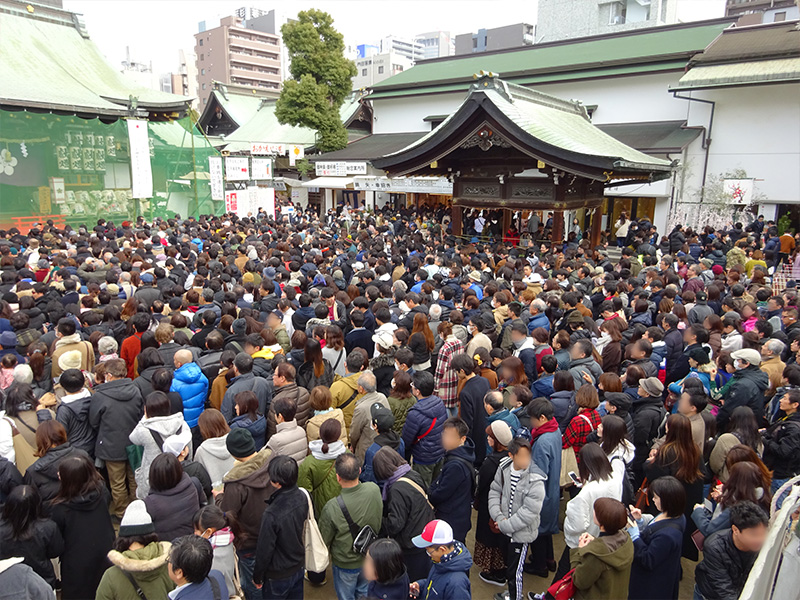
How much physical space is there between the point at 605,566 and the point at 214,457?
2.59 meters

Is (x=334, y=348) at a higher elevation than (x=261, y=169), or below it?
below

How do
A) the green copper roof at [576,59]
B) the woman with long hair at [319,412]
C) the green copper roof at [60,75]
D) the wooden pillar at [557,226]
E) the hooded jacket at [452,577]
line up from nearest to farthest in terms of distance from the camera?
1. the hooded jacket at [452,577]
2. the woman with long hair at [319,412]
3. the wooden pillar at [557,226]
4. the green copper roof at [60,75]
5. the green copper roof at [576,59]

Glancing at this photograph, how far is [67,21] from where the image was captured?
21188mm

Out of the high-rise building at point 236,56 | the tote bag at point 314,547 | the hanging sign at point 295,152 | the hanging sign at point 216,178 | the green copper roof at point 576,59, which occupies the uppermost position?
the high-rise building at point 236,56

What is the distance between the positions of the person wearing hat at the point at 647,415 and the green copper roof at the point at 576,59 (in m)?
17.6

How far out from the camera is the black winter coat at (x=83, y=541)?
3098 millimetres

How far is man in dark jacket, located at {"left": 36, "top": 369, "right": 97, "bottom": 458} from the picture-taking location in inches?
161

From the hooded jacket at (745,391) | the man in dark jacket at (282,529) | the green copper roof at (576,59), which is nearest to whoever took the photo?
the man in dark jacket at (282,529)

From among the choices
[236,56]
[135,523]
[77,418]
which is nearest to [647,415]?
[135,523]

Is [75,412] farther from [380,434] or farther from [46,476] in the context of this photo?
[380,434]

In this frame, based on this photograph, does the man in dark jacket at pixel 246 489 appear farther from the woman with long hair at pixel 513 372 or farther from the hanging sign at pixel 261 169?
the hanging sign at pixel 261 169

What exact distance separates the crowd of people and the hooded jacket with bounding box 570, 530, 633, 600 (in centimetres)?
1

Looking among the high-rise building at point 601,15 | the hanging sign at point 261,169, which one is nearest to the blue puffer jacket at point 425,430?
the hanging sign at point 261,169

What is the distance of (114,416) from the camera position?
4191mm
